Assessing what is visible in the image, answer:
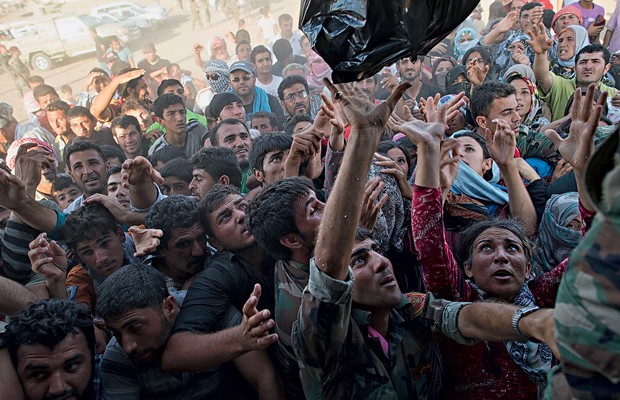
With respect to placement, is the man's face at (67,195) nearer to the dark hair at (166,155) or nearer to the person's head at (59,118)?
the dark hair at (166,155)

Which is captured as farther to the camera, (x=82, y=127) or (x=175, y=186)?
(x=82, y=127)

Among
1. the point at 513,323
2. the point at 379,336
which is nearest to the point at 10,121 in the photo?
the point at 379,336

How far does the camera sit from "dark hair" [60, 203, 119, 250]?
277cm

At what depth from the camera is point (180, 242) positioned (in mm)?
2629

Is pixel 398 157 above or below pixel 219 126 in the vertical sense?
below

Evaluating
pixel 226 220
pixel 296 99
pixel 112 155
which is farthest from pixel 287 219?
pixel 296 99

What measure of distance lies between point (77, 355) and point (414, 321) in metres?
1.35

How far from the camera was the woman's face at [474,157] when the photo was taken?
3.14 metres

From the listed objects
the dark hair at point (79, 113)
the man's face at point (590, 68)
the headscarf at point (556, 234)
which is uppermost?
the dark hair at point (79, 113)

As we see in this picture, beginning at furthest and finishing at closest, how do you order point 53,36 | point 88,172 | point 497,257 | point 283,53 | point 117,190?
1. point 53,36
2. point 283,53
3. point 88,172
4. point 117,190
5. point 497,257

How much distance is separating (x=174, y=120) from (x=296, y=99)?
1548 mm

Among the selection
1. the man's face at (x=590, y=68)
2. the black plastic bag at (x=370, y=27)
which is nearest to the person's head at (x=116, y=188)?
the black plastic bag at (x=370, y=27)

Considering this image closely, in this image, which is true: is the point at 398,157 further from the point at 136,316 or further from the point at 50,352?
the point at 50,352

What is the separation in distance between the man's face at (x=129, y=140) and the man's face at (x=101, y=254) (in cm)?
273
